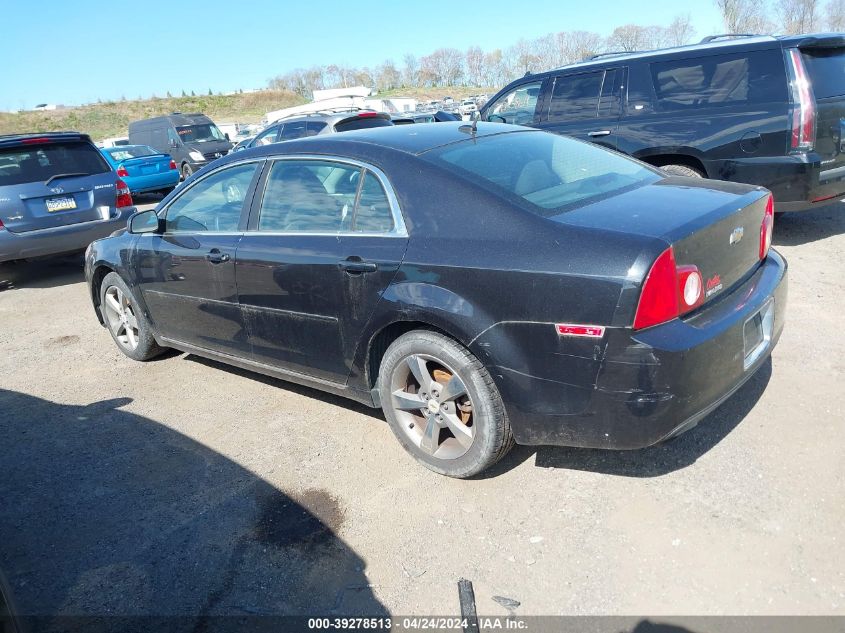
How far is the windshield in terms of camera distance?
19.7m

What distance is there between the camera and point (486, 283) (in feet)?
8.87

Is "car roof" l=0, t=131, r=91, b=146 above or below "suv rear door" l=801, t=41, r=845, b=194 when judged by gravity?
above

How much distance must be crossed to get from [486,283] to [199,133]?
19.8 m

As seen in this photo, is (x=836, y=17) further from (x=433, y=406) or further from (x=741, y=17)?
(x=433, y=406)

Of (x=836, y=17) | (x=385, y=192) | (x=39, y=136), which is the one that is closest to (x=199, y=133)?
(x=39, y=136)

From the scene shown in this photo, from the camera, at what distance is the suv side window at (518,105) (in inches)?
313

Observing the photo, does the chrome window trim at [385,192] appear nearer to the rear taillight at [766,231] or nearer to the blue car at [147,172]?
the rear taillight at [766,231]

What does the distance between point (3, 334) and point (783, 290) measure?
6.76 m

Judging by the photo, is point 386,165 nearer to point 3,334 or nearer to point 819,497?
point 819,497

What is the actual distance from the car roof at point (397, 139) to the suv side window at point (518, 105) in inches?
170

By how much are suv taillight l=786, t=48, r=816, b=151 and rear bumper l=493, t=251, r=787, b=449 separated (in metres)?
3.74

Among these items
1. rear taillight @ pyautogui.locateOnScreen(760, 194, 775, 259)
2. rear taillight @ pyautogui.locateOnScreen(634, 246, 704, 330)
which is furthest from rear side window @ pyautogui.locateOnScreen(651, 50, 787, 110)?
rear taillight @ pyautogui.locateOnScreen(634, 246, 704, 330)

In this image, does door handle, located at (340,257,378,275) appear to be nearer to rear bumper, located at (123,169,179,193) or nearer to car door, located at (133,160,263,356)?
car door, located at (133,160,263,356)

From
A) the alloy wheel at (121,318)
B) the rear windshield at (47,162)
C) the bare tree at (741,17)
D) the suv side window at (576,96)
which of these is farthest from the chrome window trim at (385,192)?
the bare tree at (741,17)
